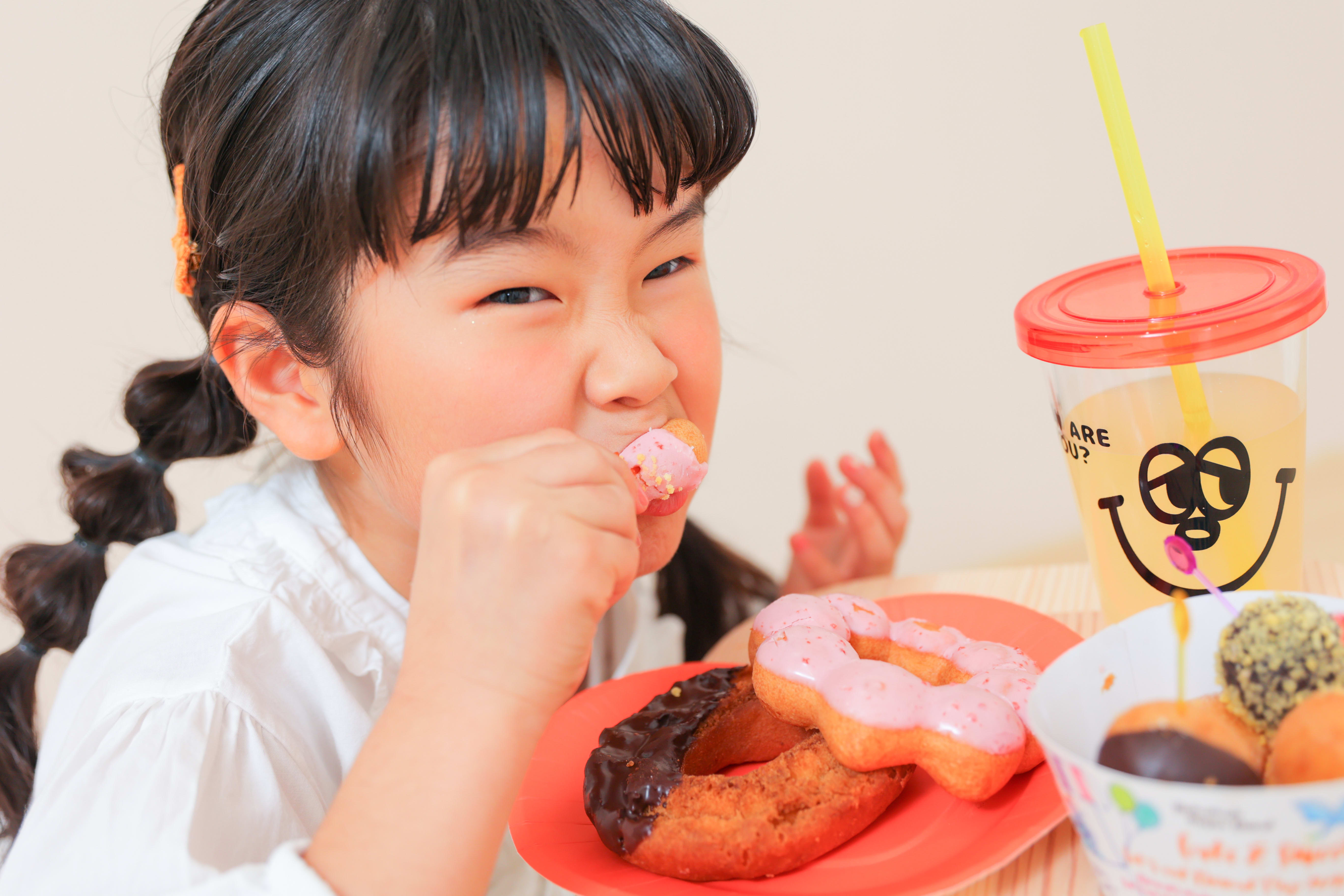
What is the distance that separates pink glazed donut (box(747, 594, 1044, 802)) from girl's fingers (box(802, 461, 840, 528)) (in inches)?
26.4

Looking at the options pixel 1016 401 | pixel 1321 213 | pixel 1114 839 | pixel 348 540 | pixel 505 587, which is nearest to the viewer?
pixel 1114 839

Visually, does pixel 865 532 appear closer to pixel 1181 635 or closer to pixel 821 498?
pixel 821 498

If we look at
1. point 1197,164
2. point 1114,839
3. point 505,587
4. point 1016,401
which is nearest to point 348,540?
point 505,587

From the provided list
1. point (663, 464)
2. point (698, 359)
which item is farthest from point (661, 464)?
point (698, 359)

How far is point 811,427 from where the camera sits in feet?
6.85

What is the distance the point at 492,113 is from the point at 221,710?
0.48 meters

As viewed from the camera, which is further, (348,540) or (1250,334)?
(348,540)

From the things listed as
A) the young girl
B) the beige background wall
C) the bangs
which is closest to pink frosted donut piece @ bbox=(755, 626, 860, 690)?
the young girl

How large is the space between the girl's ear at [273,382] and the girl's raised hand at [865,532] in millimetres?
635

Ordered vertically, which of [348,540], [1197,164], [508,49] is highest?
[508,49]

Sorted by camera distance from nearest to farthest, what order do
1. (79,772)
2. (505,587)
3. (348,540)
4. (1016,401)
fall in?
(505,587), (79,772), (348,540), (1016,401)

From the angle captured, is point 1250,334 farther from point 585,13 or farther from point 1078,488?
point 585,13

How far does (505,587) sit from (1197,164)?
1645 mm

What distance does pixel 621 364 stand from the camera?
779 mm
